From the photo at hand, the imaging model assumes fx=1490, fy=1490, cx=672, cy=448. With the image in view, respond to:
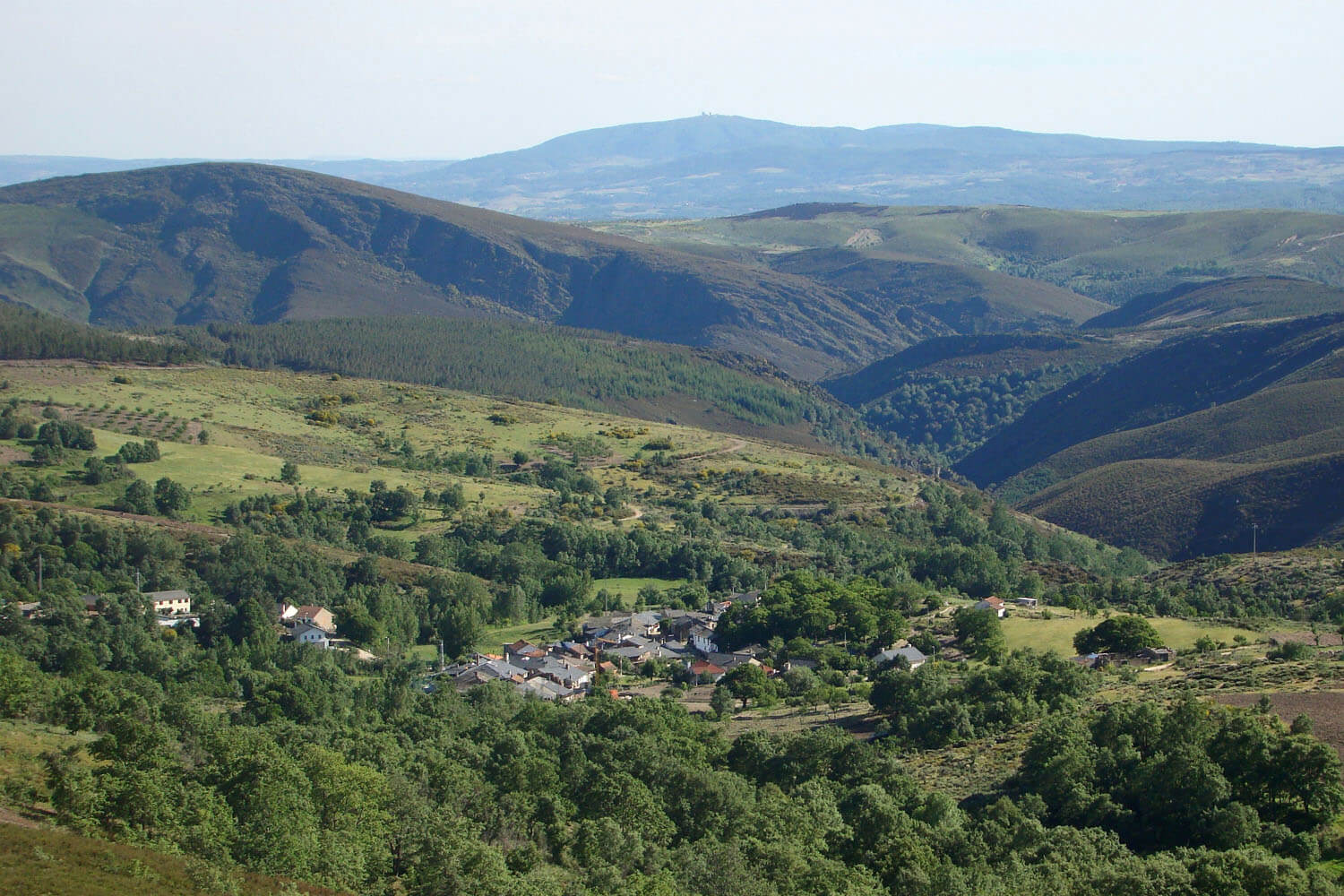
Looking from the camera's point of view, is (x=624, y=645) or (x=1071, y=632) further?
(x=624, y=645)

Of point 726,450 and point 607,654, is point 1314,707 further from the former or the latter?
point 726,450

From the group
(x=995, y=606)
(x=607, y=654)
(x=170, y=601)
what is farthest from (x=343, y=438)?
(x=995, y=606)

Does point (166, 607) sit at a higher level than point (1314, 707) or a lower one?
lower

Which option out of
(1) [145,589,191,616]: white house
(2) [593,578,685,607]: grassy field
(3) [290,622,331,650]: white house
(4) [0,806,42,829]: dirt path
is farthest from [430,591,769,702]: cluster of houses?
(4) [0,806,42,829]: dirt path

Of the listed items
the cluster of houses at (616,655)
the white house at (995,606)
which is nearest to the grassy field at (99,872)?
the cluster of houses at (616,655)

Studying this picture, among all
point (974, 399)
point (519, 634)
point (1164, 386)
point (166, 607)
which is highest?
point (166, 607)

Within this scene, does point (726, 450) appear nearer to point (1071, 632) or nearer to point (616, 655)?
point (616, 655)

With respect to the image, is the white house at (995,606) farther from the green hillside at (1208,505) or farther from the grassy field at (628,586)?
the green hillside at (1208,505)

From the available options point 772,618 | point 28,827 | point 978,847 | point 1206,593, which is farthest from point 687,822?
point 1206,593

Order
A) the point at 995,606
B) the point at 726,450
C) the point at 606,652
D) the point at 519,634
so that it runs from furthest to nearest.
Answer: the point at 726,450 < the point at 519,634 < the point at 995,606 < the point at 606,652

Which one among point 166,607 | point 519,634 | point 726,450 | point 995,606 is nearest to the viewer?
point 995,606
